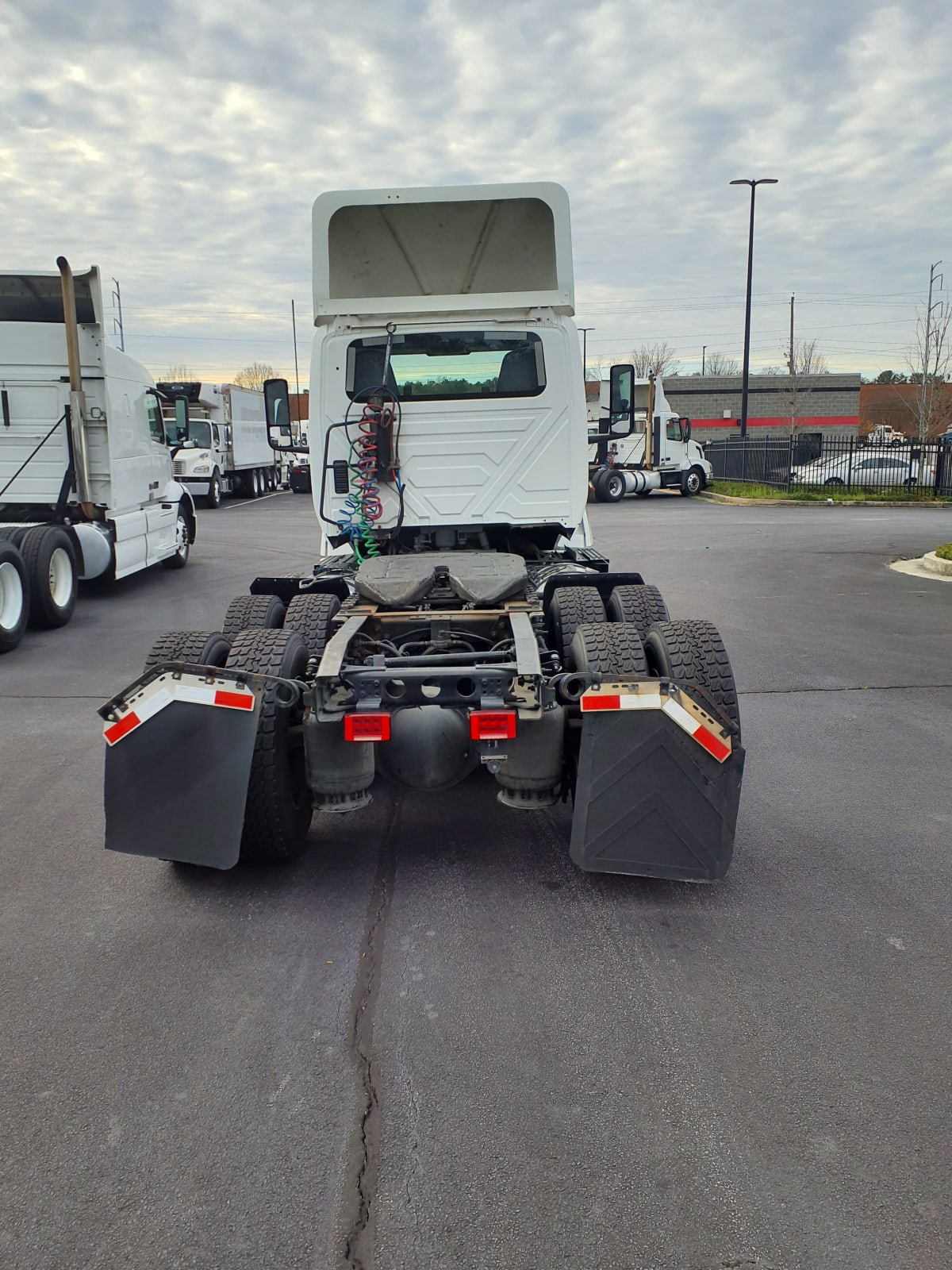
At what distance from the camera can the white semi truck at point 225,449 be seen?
1068 inches

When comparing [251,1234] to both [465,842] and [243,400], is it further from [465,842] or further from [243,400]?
[243,400]

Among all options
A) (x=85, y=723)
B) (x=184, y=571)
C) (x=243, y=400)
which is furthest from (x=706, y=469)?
(x=85, y=723)

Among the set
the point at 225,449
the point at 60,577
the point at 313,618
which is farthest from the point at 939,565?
the point at 225,449

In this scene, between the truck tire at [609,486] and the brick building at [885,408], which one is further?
the brick building at [885,408]

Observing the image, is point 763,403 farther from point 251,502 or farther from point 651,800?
point 651,800

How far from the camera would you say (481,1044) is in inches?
120

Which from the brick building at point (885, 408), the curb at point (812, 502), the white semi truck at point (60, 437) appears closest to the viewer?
the white semi truck at point (60, 437)

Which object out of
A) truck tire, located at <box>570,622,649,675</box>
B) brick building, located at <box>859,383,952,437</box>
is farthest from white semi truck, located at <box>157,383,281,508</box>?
brick building, located at <box>859,383,952,437</box>

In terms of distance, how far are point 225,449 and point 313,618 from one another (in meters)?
27.5

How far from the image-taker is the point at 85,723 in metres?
6.84

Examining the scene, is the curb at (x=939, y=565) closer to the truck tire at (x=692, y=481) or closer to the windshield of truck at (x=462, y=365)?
the windshield of truck at (x=462, y=365)

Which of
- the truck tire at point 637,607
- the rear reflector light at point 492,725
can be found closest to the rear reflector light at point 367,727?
the rear reflector light at point 492,725

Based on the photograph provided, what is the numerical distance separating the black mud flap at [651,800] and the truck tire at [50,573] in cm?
794

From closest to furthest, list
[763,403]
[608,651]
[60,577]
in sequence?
1. [608,651]
2. [60,577]
3. [763,403]
